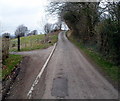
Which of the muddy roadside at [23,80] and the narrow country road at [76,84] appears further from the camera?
the muddy roadside at [23,80]

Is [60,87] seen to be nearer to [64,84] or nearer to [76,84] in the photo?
[64,84]

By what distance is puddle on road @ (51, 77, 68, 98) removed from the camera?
28.0 feet

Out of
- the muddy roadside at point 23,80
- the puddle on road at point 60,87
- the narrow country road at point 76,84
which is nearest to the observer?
the narrow country road at point 76,84

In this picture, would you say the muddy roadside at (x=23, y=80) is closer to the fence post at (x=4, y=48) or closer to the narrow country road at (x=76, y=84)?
the narrow country road at (x=76, y=84)

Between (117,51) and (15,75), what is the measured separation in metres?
7.14

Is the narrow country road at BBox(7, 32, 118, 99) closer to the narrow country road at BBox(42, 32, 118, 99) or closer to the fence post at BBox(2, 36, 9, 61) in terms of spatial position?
the narrow country road at BBox(42, 32, 118, 99)

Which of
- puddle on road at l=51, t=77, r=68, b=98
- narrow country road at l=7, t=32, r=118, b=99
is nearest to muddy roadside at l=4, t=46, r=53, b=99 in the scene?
narrow country road at l=7, t=32, r=118, b=99

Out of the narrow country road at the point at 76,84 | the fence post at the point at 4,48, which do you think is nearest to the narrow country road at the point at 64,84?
the narrow country road at the point at 76,84

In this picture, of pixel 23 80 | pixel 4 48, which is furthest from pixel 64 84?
pixel 4 48

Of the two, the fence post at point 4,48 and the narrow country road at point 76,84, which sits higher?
the fence post at point 4,48

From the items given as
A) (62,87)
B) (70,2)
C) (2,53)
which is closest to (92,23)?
(70,2)

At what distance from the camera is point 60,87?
9.41 m

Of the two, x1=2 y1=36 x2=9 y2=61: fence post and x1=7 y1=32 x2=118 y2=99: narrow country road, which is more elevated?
x1=2 y1=36 x2=9 y2=61: fence post

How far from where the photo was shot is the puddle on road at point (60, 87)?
852 centimetres
